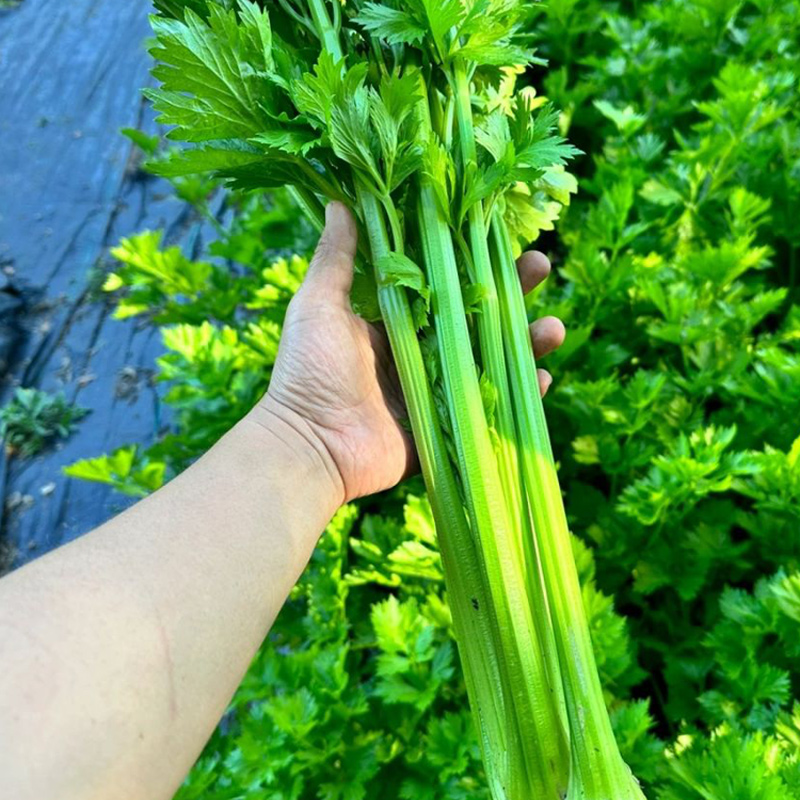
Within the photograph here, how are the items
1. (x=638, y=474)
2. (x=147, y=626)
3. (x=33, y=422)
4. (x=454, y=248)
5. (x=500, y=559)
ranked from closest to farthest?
1. (x=147, y=626)
2. (x=500, y=559)
3. (x=454, y=248)
4. (x=638, y=474)
5. (x=33, y=422)

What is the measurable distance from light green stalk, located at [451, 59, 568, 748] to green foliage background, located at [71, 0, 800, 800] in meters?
0.23

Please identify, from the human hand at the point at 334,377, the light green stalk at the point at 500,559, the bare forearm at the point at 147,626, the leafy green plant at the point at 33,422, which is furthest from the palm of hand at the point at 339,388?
the leafy green plant at the point at 33,422

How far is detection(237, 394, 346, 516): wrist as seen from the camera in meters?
1.33

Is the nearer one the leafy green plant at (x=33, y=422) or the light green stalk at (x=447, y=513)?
the light green stalk at (x=447, y=513)

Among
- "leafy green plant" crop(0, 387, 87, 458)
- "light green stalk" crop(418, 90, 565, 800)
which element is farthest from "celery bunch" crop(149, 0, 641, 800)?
"leafy green plant" crop(0, 387, 87, 458)

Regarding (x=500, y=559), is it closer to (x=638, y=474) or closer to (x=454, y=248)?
(x=454, y=248)

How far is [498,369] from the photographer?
1.24 m

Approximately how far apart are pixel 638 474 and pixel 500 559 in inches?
30.9

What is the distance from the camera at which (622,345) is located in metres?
2.00

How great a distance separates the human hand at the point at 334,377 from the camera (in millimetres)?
1382

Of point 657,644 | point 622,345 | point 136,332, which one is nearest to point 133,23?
point 136,332

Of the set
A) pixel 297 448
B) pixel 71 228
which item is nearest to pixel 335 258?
pixel 297 448

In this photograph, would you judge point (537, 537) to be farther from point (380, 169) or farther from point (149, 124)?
point (149, 124)

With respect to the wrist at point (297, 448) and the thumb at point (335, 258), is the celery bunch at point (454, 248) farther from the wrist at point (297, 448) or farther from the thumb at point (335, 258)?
the wrist at point (297, 448)
